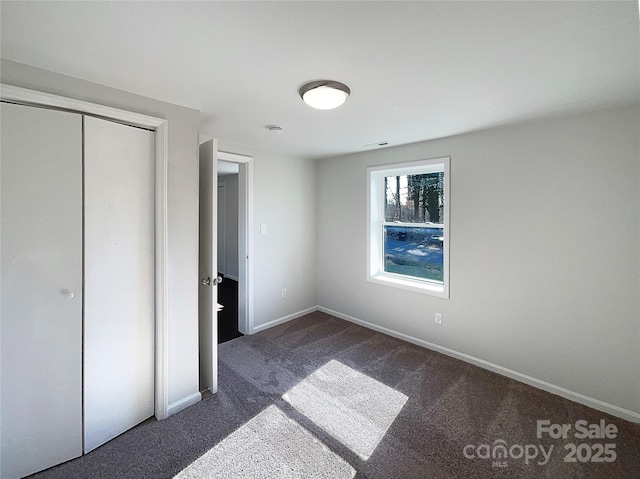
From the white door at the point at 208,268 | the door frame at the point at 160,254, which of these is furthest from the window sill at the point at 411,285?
the door frame at the point at 160,254

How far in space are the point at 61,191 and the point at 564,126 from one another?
3528mm

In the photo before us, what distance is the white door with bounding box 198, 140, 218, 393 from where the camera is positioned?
7.37 ft

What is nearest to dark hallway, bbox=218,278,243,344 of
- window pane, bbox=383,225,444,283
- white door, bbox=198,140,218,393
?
white door, bbox=198,140,218,393

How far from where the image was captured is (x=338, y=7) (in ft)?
3.56

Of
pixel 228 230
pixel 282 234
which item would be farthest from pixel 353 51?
pixel 228 230

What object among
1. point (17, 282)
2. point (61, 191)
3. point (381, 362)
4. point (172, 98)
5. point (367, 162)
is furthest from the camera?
point (367, 162)

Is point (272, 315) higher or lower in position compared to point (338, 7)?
lower

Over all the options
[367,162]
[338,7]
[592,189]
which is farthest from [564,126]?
[338,7]

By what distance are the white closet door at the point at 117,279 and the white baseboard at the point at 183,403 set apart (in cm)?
14

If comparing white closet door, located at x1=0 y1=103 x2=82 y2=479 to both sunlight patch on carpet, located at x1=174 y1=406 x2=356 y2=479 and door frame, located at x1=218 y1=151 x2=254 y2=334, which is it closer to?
sunlight patch on carpet, located at x1=174 y1=406 x2=356 y2=479

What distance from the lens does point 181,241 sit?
2.09 m

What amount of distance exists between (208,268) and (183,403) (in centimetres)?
102

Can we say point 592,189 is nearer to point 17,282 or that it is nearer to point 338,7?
point 338,7

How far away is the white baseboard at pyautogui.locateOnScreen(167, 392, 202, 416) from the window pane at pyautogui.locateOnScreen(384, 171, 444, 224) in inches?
110
